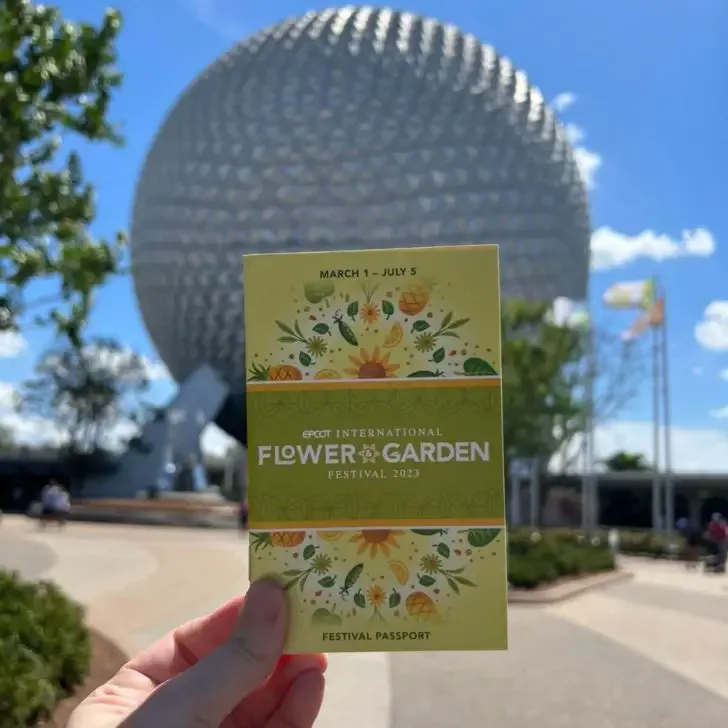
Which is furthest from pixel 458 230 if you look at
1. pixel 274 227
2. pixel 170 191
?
pixel 170 191

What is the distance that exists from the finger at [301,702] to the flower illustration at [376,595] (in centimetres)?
47

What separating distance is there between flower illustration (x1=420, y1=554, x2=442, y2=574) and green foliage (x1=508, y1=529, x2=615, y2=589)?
535 inches

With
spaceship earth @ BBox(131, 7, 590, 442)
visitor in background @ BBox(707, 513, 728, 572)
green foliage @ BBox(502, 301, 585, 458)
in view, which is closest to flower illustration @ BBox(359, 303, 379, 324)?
visitor in background @ BBox(707, 513, 728, 572)

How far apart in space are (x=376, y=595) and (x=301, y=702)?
555mm

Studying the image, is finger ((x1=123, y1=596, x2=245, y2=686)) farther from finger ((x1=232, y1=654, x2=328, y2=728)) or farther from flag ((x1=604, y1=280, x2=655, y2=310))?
flag ((x1=604, y1=280, x2=655, y2=310))

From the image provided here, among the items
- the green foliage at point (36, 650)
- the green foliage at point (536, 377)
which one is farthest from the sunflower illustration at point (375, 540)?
the green foliage at point (536, 377)

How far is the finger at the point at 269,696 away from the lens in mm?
2654

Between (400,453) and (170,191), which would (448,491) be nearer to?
(400,453)

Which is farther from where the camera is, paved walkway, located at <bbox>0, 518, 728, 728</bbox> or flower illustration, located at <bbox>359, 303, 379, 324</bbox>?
paved walkway, located at <bbox>0, 518, 728, 728</bbox>

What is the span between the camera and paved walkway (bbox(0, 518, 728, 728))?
7.32 metres

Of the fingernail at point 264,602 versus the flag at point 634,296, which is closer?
the fingernail at point 264,602

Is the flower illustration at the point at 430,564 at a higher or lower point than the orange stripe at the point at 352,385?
lower

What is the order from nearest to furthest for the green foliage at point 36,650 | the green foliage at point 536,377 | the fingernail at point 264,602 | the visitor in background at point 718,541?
the fingernail at point 264,602
the green foliage at point 36,650
the visitor in background at point 718,541
the green foliage at point 536,377

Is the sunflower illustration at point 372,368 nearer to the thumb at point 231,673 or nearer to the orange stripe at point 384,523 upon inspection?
the orange stripe at point 384,523
